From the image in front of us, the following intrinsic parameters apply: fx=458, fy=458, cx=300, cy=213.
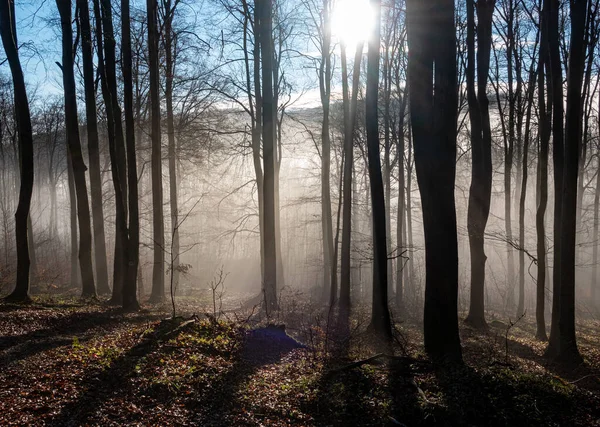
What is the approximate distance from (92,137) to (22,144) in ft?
12.5

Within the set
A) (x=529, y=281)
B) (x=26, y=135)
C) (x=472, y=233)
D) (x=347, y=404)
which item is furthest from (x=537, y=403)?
(x=529, y=281)

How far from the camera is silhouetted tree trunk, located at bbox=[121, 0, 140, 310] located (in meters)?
10.8

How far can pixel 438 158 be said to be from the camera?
704cm

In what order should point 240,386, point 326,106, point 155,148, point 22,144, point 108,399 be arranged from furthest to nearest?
1. point 326,106
2. point 155,148
3. point 22,144
4. point 240,386
5. point 108,399

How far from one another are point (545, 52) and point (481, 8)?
2027 mm

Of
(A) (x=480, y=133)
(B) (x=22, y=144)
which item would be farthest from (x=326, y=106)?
(B) (x=22, y=144)

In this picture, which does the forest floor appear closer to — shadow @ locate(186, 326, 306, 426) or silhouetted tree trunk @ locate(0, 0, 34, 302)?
shadow @ locate(186, 326, 306, 426)

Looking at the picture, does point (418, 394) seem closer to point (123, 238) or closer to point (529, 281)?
point (123, 238)

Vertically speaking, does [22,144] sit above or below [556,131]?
above

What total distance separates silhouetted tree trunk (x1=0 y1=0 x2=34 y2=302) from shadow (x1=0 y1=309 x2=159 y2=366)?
1.86 meters

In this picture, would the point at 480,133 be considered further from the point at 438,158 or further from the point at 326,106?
the point at 326,106

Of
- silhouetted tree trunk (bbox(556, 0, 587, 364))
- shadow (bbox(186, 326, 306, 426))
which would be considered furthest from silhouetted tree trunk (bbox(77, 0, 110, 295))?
silhouetted tree trunk (bbox(556, 0, 587, 364))

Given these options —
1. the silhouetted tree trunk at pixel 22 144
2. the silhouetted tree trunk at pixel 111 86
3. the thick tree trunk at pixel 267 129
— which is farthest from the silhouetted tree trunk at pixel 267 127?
the silhouetted tree trunk at pixel 22 144

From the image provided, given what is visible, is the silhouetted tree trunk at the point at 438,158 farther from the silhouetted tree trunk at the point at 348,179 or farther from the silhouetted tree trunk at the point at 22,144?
the silhouetted tree trunk at the point at 22,144
